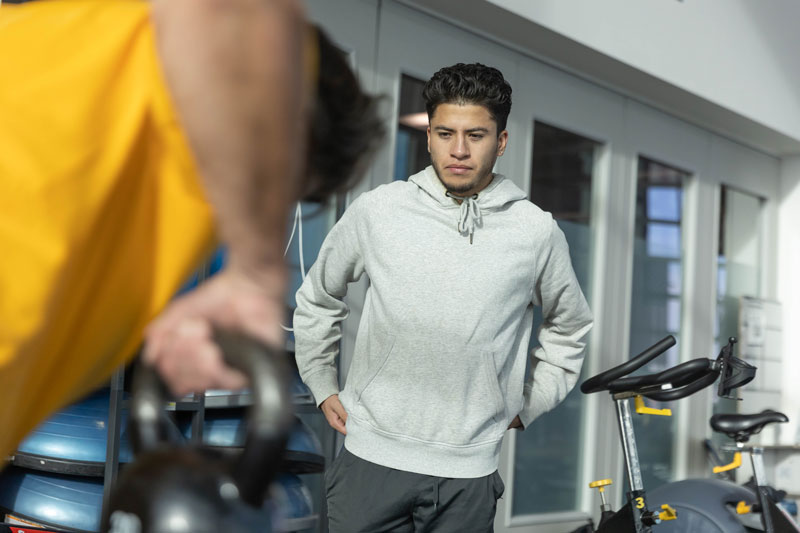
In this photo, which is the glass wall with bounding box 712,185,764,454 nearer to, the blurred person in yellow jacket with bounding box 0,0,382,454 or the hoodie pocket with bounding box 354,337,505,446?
the hoodie pocket with bounding box 354,337,505,446

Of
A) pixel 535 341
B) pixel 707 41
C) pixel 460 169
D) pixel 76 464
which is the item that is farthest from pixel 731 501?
pixel 707 41

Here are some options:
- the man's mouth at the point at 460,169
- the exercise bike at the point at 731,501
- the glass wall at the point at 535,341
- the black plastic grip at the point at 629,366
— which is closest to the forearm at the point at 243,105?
the man's mouth at the point at 460,169

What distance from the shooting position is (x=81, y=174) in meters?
0.55

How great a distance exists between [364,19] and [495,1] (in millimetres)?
454

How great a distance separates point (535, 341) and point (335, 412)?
5.44 feet

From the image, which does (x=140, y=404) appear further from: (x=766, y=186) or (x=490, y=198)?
(x=766, y=186)

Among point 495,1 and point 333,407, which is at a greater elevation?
point 495,1

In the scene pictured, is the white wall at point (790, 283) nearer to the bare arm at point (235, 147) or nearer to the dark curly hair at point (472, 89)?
the dark curly hair at point (472, 89)

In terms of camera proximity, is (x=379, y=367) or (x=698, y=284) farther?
(x=698, y=284)

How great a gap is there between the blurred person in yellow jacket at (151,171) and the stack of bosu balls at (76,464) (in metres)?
1.53

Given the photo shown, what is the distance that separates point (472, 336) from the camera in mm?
1843

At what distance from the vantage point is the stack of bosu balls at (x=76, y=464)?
2168 mm

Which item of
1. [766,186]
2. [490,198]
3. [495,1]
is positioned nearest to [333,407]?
[490,198]

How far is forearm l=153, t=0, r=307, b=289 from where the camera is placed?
460 mm
